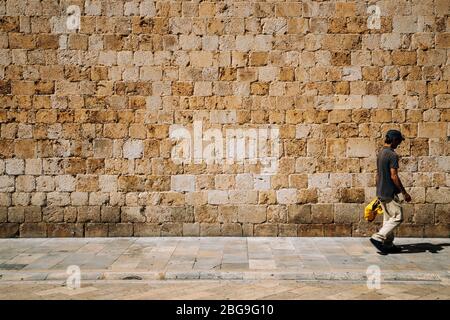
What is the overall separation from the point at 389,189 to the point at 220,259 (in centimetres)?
301

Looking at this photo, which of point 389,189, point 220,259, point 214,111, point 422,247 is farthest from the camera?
point 214,111

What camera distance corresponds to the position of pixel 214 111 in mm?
9398

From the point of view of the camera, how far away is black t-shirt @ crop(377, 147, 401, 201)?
7695 millimetres

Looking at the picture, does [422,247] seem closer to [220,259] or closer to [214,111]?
[220,259]

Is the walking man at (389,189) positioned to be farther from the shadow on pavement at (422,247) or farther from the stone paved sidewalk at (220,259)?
the shadow on pavement at (422,247)

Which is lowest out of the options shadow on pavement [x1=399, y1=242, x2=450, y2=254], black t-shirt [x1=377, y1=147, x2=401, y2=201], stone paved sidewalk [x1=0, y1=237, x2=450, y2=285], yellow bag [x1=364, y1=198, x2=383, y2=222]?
stone paved sidewalk [x1=0, y1=237, x2=450, y2=285]

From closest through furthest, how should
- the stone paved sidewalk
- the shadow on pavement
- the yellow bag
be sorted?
the stone paved sidewalk, the yellow bag, the shadow on pavement

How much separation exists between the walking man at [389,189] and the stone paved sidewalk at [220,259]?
14.3 inches

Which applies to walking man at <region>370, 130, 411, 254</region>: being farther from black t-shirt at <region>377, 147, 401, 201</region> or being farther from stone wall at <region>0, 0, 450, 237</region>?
stone wall at <region>0, 0, 450, 237</region>

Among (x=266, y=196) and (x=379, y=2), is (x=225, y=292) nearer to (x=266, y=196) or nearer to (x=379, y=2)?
(x=266, y=196)

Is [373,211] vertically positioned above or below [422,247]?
above

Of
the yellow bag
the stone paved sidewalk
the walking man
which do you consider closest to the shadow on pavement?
the stone paved sidewalk

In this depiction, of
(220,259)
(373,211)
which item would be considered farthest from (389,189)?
(220,259)

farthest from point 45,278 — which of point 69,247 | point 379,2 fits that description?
point 379,2
